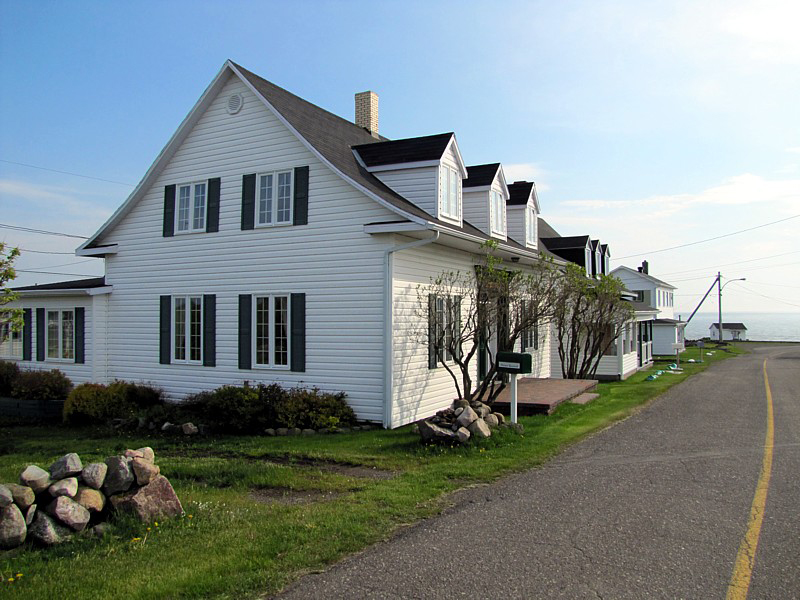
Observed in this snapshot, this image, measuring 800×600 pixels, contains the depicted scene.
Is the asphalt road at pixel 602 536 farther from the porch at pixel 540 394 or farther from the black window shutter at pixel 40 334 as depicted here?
the black window shutter at pixel 40 334

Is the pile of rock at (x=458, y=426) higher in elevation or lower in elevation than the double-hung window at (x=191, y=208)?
lower

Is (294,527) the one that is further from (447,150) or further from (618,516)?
(447,150)

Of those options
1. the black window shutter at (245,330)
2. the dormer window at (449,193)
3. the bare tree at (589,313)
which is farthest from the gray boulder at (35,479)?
the bare tree at (589,313)

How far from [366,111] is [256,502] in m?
15.0

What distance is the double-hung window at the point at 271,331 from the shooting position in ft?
47.1

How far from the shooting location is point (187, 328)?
1588 cm

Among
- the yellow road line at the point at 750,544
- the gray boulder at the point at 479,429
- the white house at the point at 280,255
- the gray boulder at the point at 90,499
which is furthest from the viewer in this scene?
the white house at the point at 280,255

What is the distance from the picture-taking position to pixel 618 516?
678cm

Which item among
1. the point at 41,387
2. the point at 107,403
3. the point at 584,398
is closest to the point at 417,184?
the point at 584,398

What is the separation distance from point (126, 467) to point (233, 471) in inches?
99.2

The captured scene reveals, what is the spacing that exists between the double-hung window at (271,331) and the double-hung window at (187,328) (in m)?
1.83

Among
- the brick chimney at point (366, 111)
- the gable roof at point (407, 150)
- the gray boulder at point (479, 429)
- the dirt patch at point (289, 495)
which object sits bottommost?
the dirt patch at point (289, 495)

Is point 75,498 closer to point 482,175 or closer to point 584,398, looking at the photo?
point 584,398

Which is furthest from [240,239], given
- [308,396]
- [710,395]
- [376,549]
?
[710,395]
